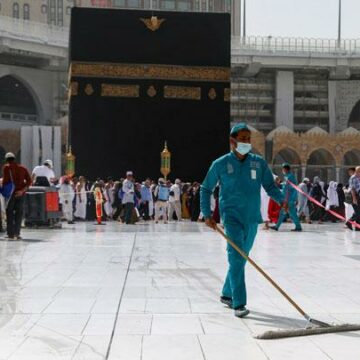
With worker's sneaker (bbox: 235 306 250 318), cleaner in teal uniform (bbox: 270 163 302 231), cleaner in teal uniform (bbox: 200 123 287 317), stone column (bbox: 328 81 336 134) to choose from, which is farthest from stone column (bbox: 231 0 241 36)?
worker's sneaker (bbox: 235 306 250 318)

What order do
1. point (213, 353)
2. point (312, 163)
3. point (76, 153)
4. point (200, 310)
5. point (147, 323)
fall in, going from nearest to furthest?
point (213, 353) < point (147, 323) < point (200, 310) < point (76, 153) < point (312, 163)

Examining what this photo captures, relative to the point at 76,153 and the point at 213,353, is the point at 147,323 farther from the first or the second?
the point at 76,153

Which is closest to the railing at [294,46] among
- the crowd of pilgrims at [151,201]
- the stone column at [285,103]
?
the stone column at [285,103]

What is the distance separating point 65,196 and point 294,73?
39.9 metres

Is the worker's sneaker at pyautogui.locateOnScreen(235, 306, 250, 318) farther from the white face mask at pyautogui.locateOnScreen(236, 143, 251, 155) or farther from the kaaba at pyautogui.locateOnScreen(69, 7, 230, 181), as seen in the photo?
the kaaba at pyautogui.locateOnScreen(69, 7, 230, 181)

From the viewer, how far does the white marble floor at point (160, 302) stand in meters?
3.88

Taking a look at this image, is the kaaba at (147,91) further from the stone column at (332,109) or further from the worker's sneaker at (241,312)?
the stone column at (332,109)

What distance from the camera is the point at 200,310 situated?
506 cm

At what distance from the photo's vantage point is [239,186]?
5129 millimetres

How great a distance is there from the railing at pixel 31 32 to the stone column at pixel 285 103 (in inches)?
653

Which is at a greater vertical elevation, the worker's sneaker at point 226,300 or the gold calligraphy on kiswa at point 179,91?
the gold calligraphy on kiswa at point 179,91

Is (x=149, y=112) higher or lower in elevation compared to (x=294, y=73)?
lower

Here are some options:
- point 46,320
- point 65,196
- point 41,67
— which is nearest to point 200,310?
point 46,320

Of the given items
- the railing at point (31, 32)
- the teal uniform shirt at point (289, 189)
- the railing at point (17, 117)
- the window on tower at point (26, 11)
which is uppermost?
the window on tower at point (26, 11)
